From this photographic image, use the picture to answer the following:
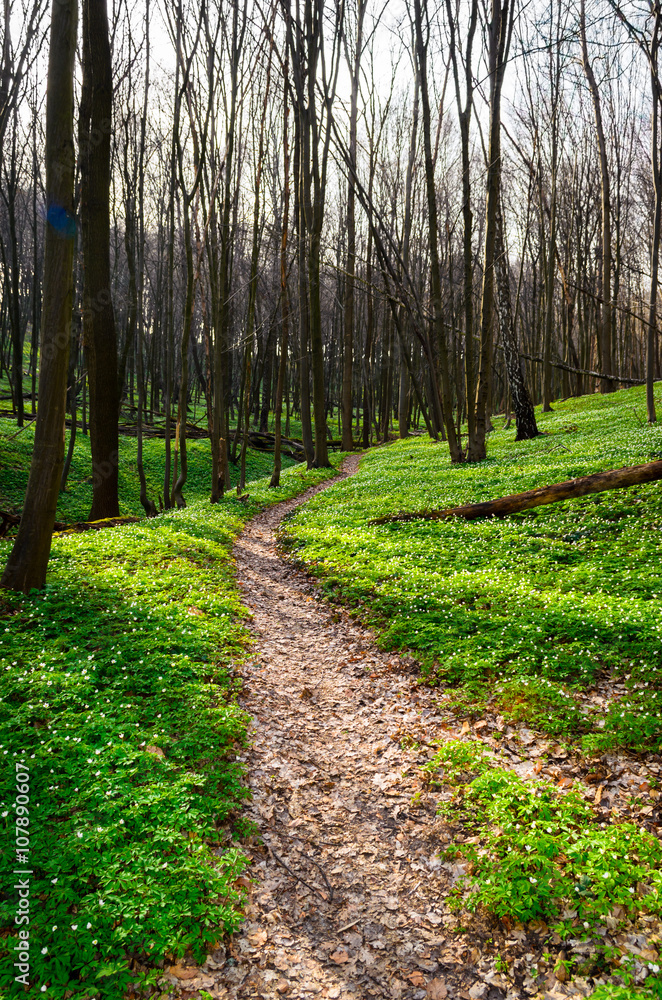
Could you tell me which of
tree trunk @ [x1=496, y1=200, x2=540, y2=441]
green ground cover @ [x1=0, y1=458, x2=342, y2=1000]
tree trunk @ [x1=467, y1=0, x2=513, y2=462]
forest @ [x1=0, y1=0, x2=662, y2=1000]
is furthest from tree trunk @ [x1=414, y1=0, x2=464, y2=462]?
green ground cover @ [x1=0, y1=458, x2=342, y2=1000]

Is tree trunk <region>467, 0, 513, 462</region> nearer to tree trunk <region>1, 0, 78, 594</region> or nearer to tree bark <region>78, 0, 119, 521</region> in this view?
tree bark <region>78, 0, 119, 521</region>

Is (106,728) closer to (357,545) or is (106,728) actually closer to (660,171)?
(357,545)

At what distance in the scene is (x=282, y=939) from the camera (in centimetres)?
403

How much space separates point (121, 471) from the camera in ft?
93.1

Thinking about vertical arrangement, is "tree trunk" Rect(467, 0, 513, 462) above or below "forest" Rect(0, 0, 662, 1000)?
above

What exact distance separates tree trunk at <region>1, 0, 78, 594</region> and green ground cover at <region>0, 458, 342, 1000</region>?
0.68m

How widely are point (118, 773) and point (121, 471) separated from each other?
84.0ft

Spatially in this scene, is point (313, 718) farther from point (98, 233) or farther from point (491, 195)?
point (491, 195)

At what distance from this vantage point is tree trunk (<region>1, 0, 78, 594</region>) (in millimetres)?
7325

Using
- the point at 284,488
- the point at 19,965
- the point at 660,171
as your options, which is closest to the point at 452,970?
the point at 19,965

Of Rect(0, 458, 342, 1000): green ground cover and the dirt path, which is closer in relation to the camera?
Rect(0, 458, 342, 1000): green ground cover

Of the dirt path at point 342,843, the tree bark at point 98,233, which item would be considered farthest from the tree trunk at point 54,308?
the tree bark at point 98,233

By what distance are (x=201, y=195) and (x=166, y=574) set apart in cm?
1494

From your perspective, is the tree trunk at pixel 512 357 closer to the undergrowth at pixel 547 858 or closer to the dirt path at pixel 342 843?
the dirt path at pixel 342 843
